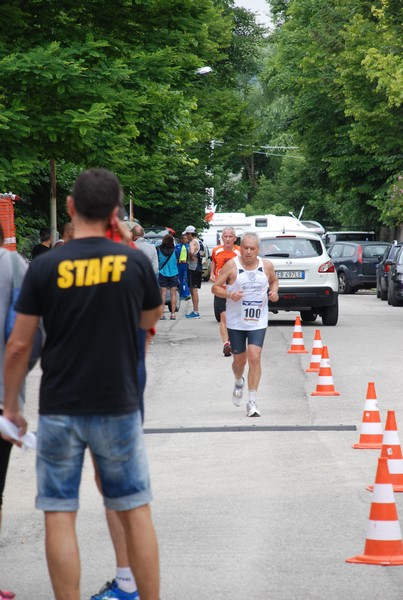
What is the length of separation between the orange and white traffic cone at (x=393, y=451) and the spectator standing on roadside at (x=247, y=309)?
151 inches

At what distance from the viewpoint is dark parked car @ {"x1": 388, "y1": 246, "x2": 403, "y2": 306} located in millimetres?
32594

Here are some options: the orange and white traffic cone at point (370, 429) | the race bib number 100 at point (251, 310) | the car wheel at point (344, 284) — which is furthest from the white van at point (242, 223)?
the orange and white traffic cone at point (370, 429)

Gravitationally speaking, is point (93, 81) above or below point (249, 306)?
above

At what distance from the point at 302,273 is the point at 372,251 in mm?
17495

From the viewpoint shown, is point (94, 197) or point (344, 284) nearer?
point (94, 197)

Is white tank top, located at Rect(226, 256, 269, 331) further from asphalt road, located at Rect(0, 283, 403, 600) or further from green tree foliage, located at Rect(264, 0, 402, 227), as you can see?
green tree foliage, located at Rect(264, 0, 402, 227)

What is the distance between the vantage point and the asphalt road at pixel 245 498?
6250 mm

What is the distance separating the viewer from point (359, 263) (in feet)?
136

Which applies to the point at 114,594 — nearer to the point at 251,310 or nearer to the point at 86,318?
the point at 86,318

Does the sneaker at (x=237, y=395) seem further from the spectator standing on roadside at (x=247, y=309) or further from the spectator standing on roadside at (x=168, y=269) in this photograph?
the spectator standing on roadside at (x=168, y=269)

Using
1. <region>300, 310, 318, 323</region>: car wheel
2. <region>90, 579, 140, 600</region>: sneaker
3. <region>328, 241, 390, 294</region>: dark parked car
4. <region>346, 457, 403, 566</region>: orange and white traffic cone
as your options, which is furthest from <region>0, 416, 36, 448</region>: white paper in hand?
<region>328, 241, 390, 294</region>: dark parked car

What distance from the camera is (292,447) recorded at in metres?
10.3

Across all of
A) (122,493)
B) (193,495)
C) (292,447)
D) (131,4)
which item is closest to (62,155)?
(131,4)

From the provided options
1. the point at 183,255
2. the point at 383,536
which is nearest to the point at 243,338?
the point at 383,536
